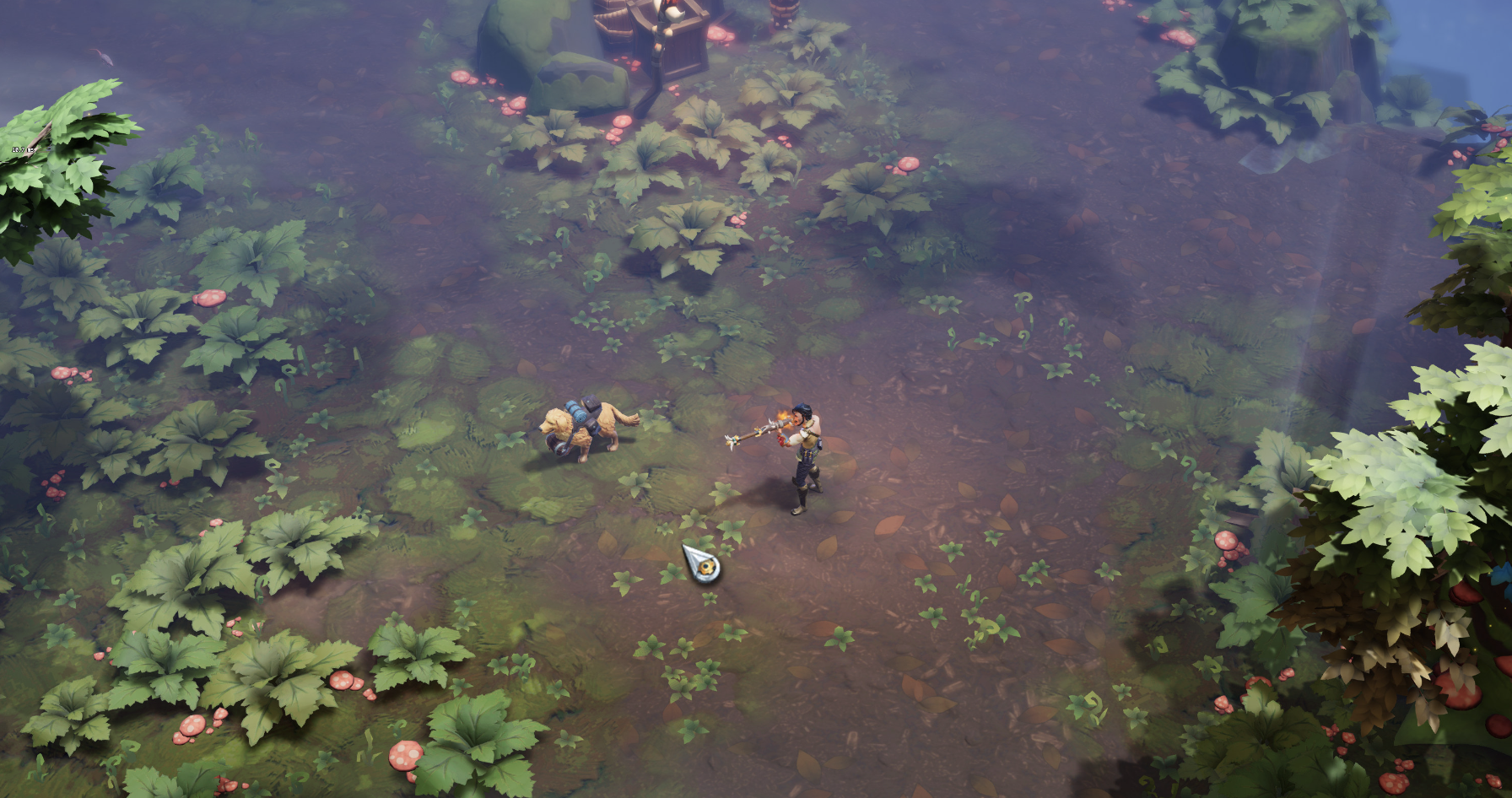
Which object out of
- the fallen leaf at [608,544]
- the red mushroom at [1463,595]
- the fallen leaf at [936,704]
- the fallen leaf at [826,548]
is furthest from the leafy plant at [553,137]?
the red mushroom at [1463,595]

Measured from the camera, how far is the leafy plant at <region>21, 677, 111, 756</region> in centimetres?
797

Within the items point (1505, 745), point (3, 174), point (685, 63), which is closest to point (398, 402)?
point (3, 174)

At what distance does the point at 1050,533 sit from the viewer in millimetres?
10453

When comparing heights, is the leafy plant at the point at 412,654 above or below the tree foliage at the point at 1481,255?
below

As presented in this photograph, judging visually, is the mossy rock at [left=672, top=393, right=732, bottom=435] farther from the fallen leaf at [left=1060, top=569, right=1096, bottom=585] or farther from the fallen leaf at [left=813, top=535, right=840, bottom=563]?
the fallen leaf at [left=1060, top=569, right=1096, bottom=585]

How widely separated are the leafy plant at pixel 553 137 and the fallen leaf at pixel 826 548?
923 cm

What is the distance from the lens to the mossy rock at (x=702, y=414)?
11.7m

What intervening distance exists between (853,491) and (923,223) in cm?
629

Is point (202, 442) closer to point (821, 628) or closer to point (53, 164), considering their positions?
point (53, 164)

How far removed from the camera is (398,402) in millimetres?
12016

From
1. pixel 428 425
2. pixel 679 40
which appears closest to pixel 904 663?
pixel 428 425

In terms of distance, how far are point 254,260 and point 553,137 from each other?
18.8ft

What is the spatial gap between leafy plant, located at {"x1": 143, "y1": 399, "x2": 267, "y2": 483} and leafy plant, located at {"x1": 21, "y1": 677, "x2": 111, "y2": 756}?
9.51 ft

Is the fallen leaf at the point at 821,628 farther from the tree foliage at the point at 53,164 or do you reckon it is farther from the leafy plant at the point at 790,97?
the leafy plant at the point at 790,97
